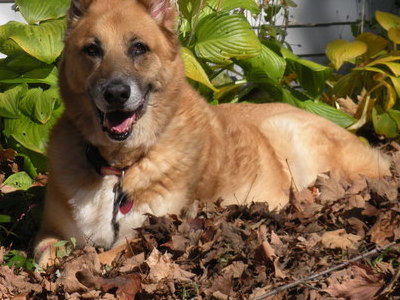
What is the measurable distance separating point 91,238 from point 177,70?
112 cm

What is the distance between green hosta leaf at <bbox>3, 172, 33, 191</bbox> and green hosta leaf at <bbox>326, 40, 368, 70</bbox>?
2.96 meters

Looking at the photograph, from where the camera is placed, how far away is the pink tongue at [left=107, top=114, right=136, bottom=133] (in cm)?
395

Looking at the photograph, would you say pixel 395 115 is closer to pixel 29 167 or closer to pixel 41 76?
pixel 41 76

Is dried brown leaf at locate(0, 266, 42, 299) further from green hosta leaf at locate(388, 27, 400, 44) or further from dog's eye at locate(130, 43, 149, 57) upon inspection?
green hosta leaf at locate(388, 27, 400, 44)

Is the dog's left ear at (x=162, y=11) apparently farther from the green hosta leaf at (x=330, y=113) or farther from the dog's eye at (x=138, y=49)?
the green hosta leaf at (x=330, y=113)

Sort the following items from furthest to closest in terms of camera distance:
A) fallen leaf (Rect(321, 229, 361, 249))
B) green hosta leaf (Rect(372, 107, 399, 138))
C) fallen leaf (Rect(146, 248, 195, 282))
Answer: green hosta leaf (Rect(372, 107, 399, 138)) → fallen leaf (Rect(321, 229, 361, 249)) → fallen leaf (Rect(146, 248, 195, 282))

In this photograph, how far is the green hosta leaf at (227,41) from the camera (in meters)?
5.69

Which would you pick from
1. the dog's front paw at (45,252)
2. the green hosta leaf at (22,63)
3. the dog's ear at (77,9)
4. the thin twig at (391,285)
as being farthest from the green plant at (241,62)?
the thin twig at (391,285)

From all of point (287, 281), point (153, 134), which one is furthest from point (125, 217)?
point (287, 281)

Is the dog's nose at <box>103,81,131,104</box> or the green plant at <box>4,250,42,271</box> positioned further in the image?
the green plant at <box>4,250,42,271</box>

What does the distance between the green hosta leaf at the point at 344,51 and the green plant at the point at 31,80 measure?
2.47 meters

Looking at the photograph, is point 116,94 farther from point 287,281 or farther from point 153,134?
point 287,281

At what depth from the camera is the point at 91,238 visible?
163 inches

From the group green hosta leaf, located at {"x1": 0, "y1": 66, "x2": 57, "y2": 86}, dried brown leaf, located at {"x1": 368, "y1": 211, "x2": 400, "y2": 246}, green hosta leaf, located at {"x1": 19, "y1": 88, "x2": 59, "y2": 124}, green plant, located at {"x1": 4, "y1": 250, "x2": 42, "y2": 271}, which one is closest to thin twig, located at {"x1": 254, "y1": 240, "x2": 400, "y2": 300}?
dried brown leaf, located at {"x1": 368, "y1": 211, "x2": 400, "y2": 246}
